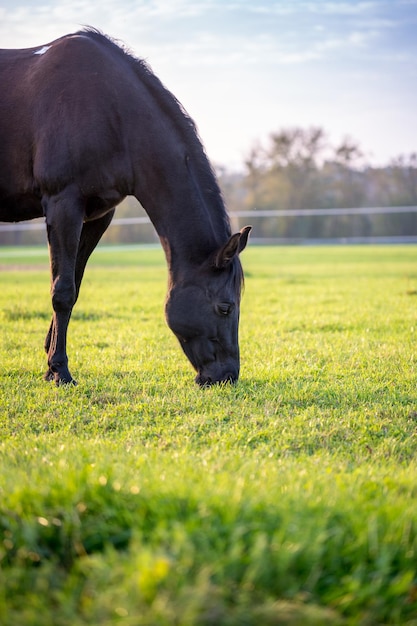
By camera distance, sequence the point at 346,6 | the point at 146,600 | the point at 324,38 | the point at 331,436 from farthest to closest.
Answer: the point at 324,38
the point at 346,6
the point at 331,436
the point at 146,600

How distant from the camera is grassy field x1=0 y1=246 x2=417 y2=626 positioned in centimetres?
165

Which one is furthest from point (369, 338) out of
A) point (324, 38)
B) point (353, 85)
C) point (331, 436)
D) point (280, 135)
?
point (280, 135)

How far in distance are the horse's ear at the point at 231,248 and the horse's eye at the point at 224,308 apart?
26cm

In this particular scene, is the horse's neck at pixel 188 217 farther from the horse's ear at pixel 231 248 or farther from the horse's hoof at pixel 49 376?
the horse's hoof at pixel 49 376

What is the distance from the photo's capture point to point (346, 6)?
3042 centimetres

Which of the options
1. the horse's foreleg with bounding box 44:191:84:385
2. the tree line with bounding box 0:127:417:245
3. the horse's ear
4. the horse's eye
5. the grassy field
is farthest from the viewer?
the tree line with bounding box 0:127:417:245

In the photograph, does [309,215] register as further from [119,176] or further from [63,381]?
[63,381]

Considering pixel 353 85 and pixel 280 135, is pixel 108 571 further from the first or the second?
pixel 280 135

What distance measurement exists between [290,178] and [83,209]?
37.2 m

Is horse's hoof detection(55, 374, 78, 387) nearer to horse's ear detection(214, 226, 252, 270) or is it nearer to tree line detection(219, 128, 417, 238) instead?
horse's ear detection(214, 226, 252, 270)

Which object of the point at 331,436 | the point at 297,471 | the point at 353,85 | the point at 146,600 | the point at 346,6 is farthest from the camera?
the point at 353,85

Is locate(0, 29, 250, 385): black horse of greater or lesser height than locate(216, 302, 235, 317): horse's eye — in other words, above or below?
above

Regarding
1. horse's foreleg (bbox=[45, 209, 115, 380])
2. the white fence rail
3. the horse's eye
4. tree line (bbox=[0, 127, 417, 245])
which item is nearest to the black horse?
the horse's eye

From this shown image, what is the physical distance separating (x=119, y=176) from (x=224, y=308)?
1273mm
